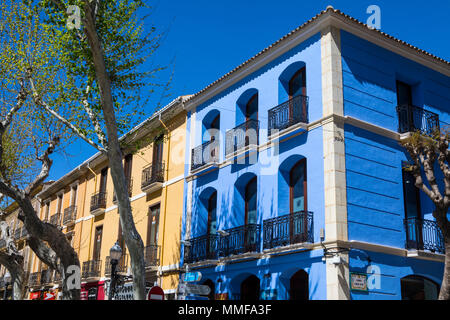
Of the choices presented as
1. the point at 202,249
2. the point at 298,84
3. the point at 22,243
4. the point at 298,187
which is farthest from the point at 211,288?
the point at 22,243

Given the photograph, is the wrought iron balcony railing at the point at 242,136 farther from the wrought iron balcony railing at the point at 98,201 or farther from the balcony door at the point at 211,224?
the wrought iron balcony railing at the point at 98,201

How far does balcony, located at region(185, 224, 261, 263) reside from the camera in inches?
627

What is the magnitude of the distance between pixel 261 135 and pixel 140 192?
26.3ft

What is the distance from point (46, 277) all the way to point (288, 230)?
2037 cm

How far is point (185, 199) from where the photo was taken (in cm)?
1973

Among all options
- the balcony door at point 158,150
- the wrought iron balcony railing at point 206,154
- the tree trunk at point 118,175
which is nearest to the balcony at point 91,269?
the balcony door at point 158,150

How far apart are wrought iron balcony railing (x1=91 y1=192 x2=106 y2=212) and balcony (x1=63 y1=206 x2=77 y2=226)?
2.73 meters

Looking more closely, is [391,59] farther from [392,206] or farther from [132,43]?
[132,43]

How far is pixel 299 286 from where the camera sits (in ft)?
50.1

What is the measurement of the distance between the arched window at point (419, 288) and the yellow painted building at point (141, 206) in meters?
7.98

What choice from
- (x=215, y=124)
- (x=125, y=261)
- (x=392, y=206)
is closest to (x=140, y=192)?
(x=125, y=261)

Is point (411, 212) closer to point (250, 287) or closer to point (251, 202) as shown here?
point (251, 202)

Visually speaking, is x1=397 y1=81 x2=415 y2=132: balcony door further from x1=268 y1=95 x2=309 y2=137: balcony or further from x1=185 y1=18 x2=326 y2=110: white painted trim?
x1=185 y1=18 x2=326 y2=110: white painted trim

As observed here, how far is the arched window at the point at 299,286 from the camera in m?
15.1
